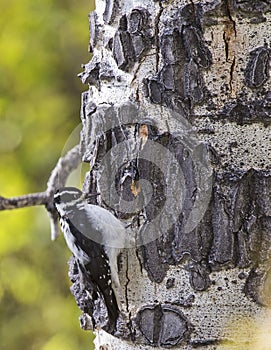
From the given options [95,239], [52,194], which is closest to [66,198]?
[95,239]

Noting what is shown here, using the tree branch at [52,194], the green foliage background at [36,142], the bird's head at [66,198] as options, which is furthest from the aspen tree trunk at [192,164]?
the green foliage background at [36,142]

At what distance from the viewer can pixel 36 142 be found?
122 inches

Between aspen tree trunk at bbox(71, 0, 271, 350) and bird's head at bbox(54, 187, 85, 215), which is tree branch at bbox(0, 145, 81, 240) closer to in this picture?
bird's head at bbox(54, 187, 85, 215)

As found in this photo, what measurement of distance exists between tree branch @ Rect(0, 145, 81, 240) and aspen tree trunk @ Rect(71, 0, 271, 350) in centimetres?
64

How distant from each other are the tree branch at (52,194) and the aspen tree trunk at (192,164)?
2.10 ft

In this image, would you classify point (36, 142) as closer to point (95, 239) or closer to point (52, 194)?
point (52, 194)

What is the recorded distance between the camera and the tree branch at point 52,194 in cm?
184

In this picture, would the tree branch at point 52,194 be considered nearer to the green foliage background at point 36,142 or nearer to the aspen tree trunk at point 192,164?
the aspen tree trunk at point 192,164

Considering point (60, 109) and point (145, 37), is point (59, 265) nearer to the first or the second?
point (60, 109)

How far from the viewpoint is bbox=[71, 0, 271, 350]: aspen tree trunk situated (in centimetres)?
114

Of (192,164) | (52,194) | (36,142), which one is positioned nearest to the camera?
(192,164)

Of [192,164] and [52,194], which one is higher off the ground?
[192,164]

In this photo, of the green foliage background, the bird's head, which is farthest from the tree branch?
the green foliage background

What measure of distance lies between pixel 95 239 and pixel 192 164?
0.34 meters
